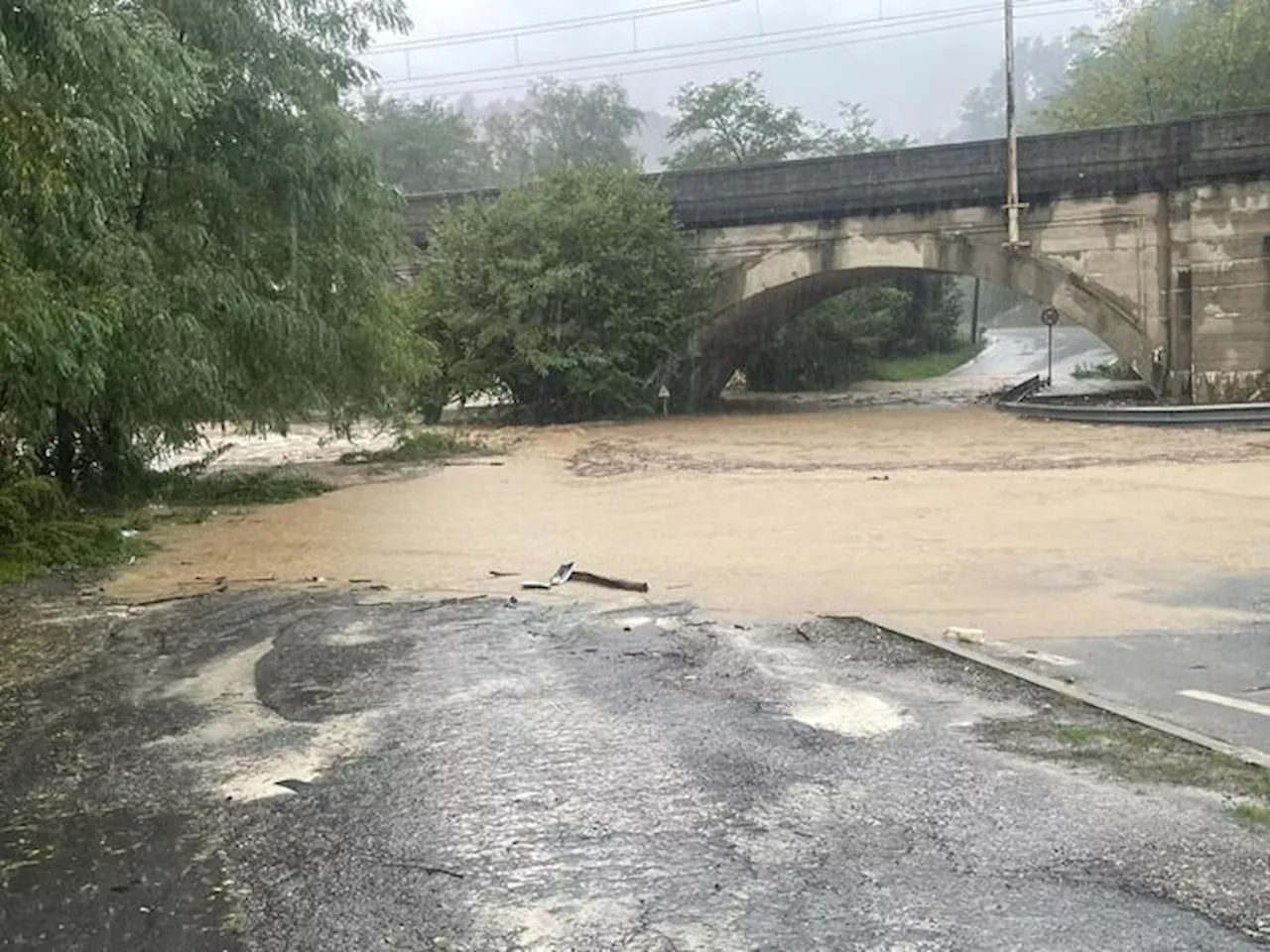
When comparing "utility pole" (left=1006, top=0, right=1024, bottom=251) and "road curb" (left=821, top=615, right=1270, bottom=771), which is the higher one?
"utility pole" (left=1006, top=0, right=1024, bottom=251)

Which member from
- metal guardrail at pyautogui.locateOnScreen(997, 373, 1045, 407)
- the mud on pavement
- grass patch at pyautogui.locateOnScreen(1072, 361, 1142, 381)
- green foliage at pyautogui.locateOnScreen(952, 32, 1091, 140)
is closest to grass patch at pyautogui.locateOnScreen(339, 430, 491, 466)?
the mud on pavement

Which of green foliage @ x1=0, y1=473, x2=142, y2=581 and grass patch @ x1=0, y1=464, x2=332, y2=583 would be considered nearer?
green foliage @ x1=0, y1=473, x2=142, y2=581

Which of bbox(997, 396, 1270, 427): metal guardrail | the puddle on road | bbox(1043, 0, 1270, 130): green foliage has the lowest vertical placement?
the puddle on road

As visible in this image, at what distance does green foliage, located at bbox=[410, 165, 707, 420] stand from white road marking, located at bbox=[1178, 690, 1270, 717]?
23.8 meters

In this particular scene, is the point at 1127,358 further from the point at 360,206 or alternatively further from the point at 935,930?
the point at 935,930

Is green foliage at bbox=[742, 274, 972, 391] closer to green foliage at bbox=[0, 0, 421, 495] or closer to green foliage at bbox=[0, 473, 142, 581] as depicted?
green foliage at bbox=[0, 0, 421, 495]

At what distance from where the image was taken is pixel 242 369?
16812mm

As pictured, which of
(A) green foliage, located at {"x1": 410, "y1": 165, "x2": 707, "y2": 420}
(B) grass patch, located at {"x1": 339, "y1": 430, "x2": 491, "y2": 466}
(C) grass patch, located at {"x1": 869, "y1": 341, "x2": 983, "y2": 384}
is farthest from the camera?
(C) grass patch, located at {"x1": 869, "y1": 341, "x2": 983, "y2": 384}

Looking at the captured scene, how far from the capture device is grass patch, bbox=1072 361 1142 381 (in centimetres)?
4278

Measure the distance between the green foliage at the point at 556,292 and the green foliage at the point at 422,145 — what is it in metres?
35.9

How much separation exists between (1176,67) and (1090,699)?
40.8 meters

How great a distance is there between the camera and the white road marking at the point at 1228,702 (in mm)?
6609

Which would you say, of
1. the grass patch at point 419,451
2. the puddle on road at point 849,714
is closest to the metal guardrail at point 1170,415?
the grass patch at point 419,451

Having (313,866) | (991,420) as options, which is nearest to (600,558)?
(313,866)
